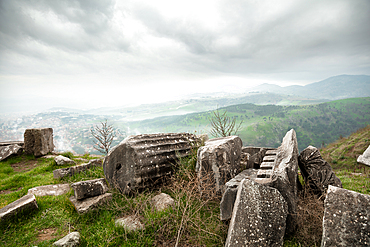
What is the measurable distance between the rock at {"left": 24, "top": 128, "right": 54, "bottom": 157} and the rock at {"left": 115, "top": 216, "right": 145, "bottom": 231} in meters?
A: 8.05

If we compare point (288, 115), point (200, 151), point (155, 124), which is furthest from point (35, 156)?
point (288, 115)

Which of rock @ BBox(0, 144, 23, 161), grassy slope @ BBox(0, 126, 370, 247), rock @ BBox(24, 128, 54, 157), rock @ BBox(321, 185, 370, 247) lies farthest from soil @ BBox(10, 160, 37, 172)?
rock @ BBox(321, 185, 370, 247)

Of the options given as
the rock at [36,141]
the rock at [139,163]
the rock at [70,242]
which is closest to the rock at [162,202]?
the rock at [139,163]

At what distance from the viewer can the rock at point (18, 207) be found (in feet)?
11.7

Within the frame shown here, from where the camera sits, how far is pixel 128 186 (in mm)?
4762

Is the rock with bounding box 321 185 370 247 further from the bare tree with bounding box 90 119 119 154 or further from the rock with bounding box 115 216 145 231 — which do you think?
the bare tree with bounding box 90 119 119 154

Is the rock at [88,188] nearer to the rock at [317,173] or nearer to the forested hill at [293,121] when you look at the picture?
the rock at [317,173]

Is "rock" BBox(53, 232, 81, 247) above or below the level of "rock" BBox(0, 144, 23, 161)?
below

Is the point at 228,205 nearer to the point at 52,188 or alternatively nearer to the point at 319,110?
the point at 52,188

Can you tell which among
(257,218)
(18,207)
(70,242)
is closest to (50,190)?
(18,207)

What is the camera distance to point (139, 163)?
15.9ft

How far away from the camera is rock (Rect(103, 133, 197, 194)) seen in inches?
188

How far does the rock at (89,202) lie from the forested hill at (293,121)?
49.5 m

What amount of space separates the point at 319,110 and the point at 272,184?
10058cm
